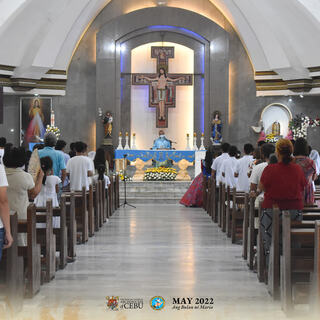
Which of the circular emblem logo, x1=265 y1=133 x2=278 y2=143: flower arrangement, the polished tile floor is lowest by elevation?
the polished tile floor

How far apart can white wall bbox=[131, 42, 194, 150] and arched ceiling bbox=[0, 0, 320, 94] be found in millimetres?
1629

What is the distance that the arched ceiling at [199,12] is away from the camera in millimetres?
18109

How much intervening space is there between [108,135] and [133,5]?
15.7ft

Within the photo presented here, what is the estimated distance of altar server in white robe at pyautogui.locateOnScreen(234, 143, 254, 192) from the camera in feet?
34.5

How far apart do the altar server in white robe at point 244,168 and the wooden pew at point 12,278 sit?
549 cm

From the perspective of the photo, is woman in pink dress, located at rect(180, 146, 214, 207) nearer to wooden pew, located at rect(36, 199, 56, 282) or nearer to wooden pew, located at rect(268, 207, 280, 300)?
wooden pew, located at rect(36, 199, 56, 282)

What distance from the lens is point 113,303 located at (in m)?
5.88

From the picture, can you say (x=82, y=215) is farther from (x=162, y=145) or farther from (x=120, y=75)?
(x=120, y=75)

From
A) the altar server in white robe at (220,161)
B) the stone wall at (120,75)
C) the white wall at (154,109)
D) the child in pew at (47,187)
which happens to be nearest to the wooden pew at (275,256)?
the child in pew at (47,187)

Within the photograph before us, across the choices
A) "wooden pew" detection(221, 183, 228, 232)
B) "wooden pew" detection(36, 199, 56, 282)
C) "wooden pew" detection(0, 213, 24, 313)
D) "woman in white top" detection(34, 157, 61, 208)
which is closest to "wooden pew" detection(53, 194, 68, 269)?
"woman in white top" detection(34, 157, 61, 208)

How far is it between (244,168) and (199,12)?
42.0 ft

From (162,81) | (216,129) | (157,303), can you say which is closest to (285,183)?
(157,303)

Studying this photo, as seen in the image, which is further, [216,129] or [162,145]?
[216,129]

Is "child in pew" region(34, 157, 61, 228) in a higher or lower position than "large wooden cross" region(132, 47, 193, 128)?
lower
